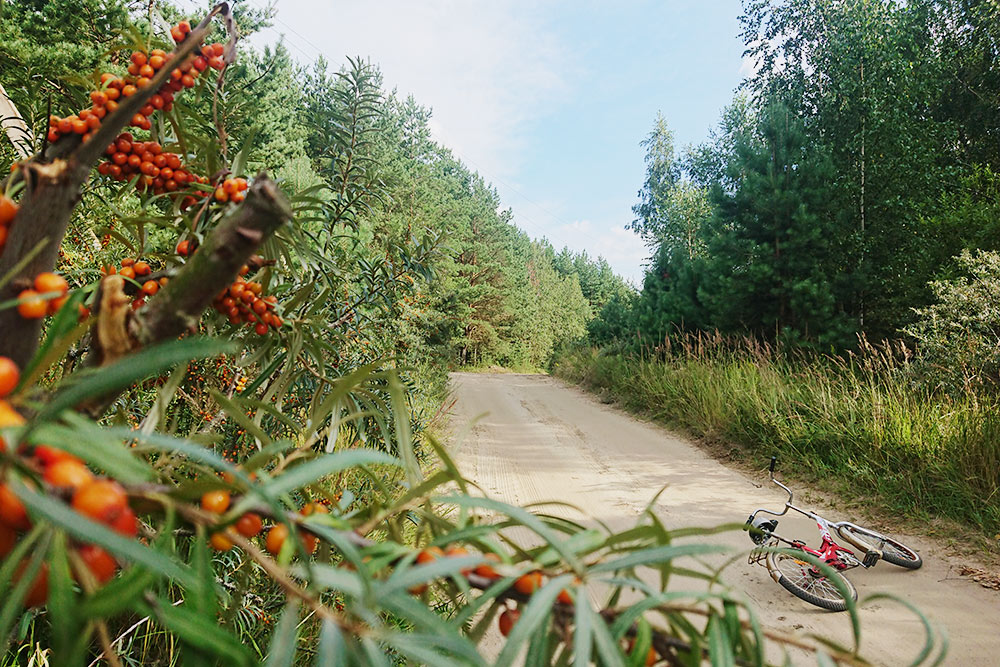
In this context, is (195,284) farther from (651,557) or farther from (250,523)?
(651,557)

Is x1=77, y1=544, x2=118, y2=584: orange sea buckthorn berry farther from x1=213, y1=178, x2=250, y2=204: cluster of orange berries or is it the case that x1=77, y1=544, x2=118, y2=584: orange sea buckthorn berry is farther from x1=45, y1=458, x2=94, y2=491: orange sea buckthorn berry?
x1=213, y1=178, x2=250, y2=204: cluster of orange berries

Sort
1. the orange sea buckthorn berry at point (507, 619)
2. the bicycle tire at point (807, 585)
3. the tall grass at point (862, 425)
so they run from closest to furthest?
the orange sea buckthorn berry at point (507, 619), the bicycle tire at point (807, 585), the tall grass at point (862, 425)

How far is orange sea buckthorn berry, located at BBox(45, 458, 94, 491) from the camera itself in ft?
0.66

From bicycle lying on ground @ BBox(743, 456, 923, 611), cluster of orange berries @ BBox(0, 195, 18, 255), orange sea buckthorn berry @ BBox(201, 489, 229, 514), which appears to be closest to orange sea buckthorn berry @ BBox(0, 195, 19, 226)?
cluster of orange berries @ BBox(0, 195, 18, 255)

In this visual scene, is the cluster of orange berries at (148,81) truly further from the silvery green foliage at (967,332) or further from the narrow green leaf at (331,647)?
the silvery green foliage at (967,332)

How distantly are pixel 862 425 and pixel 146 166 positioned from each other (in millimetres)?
5273

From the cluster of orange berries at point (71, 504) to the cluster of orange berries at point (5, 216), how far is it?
0.15 meters

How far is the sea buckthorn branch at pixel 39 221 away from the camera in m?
0.29

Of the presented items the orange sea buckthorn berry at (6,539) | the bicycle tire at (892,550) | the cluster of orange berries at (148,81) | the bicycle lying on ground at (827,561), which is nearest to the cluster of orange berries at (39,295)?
the orange sea buckthorn berry at (6,539)

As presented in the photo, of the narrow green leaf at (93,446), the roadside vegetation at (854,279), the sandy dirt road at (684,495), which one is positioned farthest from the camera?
the roadside vegetation at (854,279)

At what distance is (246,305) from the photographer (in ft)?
1.86

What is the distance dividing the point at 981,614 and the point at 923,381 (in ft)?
9.54

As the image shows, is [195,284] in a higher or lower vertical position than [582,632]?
higher

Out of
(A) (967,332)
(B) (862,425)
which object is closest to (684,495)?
(B) (862,425)
